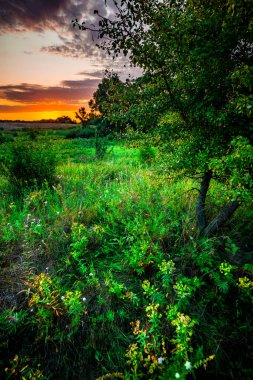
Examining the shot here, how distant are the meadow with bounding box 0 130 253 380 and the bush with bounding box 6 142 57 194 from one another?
1.80 m

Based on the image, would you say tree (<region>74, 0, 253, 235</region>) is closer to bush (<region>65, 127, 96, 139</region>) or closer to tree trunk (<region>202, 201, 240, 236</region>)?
tree trunk (<region>202, 201, 240, 236</region>)

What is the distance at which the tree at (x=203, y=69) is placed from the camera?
2215 mm

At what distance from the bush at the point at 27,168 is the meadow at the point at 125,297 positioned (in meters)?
1.80

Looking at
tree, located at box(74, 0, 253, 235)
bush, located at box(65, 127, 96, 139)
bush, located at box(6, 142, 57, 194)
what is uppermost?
tree, located at box(74, 0, 253, 235)

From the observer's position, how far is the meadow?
2.05m

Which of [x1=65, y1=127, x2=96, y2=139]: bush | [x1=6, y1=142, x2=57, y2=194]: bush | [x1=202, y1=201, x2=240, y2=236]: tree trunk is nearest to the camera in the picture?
[x1=202, y1=201, x2=240, y2=236]: tree trunk

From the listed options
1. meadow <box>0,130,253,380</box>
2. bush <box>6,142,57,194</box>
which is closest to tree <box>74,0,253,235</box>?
meadow <box>0,130,253,380</box>

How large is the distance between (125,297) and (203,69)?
117 inches

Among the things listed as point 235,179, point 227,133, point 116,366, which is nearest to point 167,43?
point 227,133

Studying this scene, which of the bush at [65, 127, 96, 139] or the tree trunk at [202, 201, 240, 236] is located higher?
the tree trunk at [202, 201, 240, 236]

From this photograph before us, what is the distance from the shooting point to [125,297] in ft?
8.56

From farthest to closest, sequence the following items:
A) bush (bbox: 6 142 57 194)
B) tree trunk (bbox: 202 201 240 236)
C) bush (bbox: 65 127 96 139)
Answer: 1. bush (bbox: 65 127 96 139)
2. bush (bbox: 6 142 57 194)
3. tree trunk (bbox: 202 201 240 236)

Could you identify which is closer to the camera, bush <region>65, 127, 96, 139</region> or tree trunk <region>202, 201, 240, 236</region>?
tree trunk <region>202, 201, 240, 236</region>

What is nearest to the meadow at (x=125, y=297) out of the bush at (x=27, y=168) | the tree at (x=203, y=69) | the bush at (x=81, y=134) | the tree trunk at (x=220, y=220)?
the tree trunk at (x=220, y=220)
